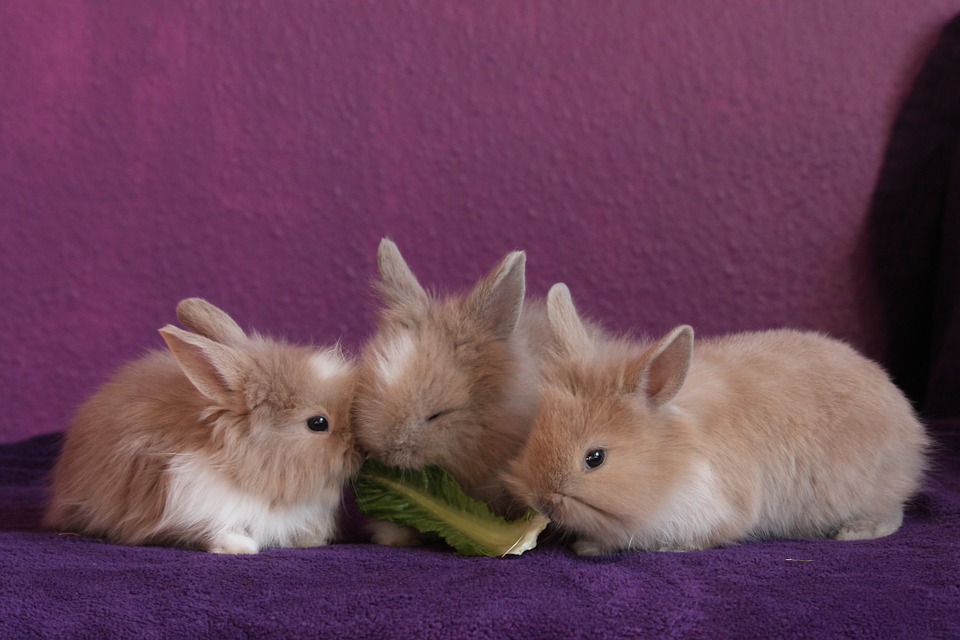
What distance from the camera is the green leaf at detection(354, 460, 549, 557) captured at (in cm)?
175

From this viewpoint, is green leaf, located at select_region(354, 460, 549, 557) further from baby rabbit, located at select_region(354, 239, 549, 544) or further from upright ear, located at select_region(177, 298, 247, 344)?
upright ear, located at select_region(177, 298, 247, 344)

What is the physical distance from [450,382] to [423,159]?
4.78 feet

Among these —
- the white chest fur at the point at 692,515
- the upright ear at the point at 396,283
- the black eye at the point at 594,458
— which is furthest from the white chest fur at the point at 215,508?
the white chest fur at the point at 692,515

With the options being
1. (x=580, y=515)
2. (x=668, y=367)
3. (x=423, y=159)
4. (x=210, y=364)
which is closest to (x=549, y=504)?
(x=580, y=515)

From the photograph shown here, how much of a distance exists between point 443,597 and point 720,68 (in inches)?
90.7

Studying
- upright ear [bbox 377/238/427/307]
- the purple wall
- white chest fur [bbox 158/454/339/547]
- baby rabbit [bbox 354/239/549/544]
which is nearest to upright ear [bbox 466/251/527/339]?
baby rabbit [bbox 354/239/549/544]

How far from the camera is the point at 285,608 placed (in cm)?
144

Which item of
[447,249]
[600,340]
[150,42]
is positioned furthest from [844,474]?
[150,42]

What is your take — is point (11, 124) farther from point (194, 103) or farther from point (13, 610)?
point (13, 610)

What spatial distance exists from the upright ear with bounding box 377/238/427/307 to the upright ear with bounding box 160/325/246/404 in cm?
34

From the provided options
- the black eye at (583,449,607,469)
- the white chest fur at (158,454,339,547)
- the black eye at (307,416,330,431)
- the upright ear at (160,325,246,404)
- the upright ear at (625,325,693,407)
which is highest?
the upright ear at (625,325,693,407)

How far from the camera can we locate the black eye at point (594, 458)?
1689mm

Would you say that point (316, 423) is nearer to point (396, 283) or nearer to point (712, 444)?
point (396, 283)

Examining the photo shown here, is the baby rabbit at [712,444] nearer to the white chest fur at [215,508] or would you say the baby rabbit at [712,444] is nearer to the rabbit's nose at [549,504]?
the rabbit's nose at [549,504]
